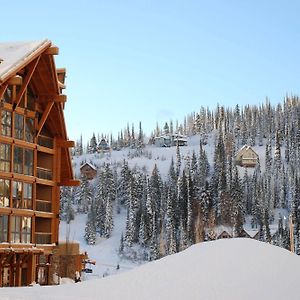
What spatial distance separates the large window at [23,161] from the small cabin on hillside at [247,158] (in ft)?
395

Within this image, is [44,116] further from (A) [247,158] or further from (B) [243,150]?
(B) [243,150]

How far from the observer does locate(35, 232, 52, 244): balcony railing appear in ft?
124

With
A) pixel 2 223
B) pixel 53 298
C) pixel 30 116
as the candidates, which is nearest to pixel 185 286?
pixel 53 298

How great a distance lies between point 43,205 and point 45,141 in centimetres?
402

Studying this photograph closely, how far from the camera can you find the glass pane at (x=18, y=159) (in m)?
36.1

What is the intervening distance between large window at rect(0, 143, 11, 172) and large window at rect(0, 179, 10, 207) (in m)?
0.69

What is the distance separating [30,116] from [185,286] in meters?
22.0

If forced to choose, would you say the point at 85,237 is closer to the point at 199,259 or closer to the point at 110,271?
the point at 110,271

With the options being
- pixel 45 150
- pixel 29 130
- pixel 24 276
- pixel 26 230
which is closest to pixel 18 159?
pixel 29 130

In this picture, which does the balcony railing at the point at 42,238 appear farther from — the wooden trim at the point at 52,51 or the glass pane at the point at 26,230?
the wooden trim at the point at 52,51

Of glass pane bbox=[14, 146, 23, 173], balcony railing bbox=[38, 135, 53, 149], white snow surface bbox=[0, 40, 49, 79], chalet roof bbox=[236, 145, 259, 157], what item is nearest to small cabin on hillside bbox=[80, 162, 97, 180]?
chalet roof bbox=[236, 145, 259, 157]

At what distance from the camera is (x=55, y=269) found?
45625 mm

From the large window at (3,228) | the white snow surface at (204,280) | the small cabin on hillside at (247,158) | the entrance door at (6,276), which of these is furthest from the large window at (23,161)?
the small cabin on hillside at (247,158)

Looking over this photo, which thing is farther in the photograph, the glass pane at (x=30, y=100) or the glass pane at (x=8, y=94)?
the glass pane at (x=30, y=100)
